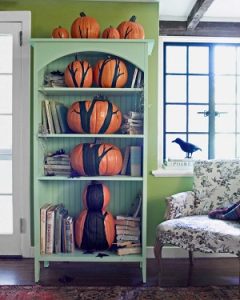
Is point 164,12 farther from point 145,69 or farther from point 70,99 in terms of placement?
point 70,99

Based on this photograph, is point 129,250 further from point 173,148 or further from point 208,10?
point 208,10

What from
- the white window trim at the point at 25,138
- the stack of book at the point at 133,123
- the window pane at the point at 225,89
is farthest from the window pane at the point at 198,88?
the white window trim at the point at 25,138

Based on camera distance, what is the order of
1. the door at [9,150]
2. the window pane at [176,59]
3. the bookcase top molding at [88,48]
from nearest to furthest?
the bookcase top molding at [88,48] → the door at [9,150] → the window pane at [176,59]

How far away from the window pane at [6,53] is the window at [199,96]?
1471mm

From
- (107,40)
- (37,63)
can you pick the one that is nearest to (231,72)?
(107,40)

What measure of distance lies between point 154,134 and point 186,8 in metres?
1.17

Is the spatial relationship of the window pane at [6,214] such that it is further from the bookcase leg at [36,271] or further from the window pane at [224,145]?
the window pane at [224,145]

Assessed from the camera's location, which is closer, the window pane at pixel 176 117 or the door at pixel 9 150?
the door at pixel 9 150

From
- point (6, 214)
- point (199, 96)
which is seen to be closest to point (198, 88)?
point (199, 96)

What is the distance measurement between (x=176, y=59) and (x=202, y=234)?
1832 millimetres

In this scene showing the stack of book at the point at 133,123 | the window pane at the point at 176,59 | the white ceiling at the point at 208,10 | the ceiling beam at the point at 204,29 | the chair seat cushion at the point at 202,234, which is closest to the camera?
the chair seat cushion at the point at 202,234

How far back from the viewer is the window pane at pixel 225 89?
A: 337 centimetres

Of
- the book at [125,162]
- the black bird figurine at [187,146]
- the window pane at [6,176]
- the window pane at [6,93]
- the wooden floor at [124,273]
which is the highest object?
the window pane at [6,93]

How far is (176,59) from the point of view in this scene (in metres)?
3.36
